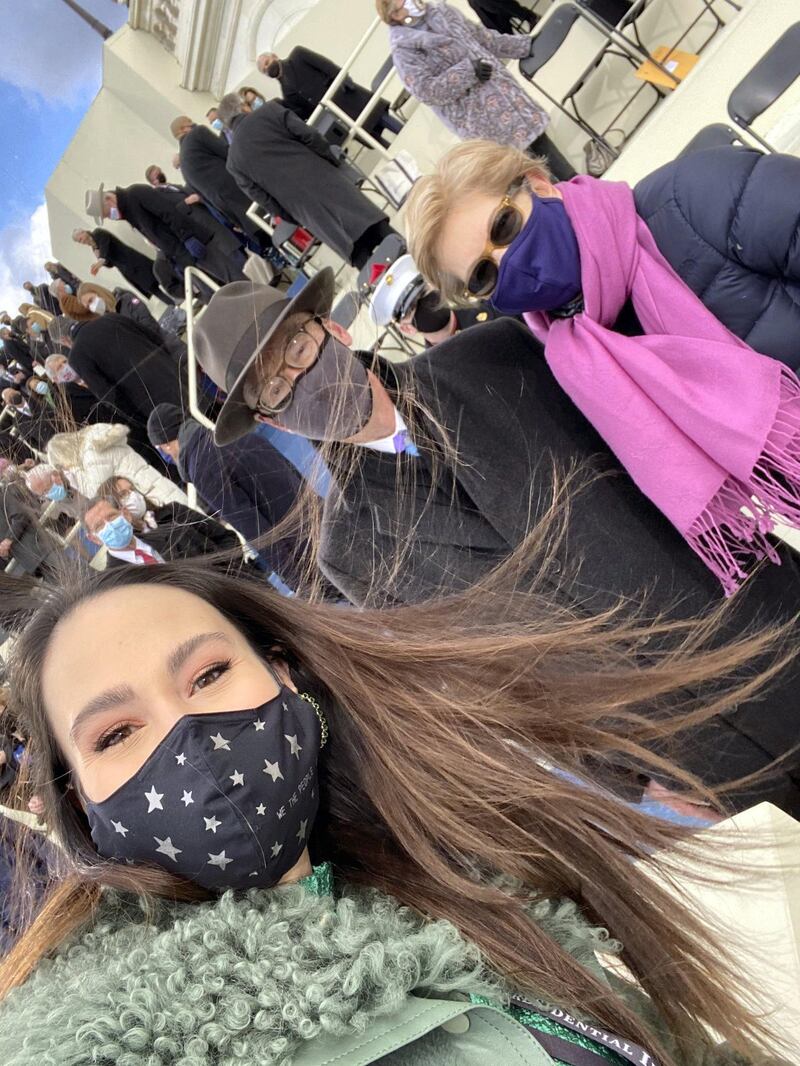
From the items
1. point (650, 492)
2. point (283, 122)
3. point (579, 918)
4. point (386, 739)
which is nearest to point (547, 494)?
point (650, 492)

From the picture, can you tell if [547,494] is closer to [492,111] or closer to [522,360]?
[522,360]

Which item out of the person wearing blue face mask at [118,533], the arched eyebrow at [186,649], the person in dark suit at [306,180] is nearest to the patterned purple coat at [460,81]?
the person in dark suit at [306,180]

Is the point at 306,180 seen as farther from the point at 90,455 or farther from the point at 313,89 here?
the point at 90,455

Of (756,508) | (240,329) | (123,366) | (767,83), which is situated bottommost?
(123,366)

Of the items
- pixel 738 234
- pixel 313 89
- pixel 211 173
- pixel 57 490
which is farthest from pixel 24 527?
pixel 313 89

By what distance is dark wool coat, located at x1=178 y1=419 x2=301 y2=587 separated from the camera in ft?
9.39

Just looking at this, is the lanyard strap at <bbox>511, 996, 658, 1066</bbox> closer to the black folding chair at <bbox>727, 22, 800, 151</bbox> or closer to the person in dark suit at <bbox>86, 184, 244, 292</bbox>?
the black folding chair at <bbox>727, 22, 800, 151</bbox>

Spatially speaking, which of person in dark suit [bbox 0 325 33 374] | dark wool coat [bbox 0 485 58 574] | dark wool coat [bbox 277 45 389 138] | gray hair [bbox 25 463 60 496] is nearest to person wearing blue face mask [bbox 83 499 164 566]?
gray hair [bbox 25 463 60 496]

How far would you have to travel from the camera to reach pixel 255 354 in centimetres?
179

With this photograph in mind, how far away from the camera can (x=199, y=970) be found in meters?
0.86

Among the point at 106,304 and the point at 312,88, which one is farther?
the point at 106,304

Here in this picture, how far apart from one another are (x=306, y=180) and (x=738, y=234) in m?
3.05

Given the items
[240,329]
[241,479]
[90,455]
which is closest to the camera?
[240,329]

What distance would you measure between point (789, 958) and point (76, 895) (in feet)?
4.84
